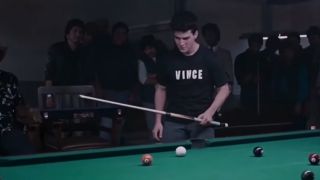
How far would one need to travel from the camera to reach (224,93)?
3.98 meters

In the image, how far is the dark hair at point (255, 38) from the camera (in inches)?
236

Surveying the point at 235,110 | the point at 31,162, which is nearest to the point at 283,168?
the point at 31,162

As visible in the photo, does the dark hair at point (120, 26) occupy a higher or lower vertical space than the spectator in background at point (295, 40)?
higher

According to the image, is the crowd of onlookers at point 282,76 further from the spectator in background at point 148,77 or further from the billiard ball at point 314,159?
the billiard ball at point 314,159

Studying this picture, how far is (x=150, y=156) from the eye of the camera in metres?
2.22

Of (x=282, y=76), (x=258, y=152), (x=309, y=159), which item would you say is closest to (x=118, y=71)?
(x=282, y=76)

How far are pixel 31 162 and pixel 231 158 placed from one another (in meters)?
0.84

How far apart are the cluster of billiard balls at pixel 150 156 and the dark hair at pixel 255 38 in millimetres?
3713

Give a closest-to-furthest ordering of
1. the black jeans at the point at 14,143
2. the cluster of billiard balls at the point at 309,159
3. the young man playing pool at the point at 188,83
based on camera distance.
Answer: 1. the cluster of billiard balls at the point at 309,159
2. the black jeans at the point at 14,143
3. the young man playing pool at the point at 188,83

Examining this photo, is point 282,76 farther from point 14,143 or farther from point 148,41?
point 14,143

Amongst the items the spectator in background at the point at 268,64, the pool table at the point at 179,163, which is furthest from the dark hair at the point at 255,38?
the pool table at the point at 179,163

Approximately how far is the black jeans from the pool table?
Answer: 4.73 feet

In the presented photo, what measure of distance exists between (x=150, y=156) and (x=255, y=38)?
4068 millimetres

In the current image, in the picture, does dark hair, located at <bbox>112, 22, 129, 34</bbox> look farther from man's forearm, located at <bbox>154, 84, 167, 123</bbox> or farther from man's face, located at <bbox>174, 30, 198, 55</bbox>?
man's forearm, located at <bbox>154, 84, 167, 123</bbox>
